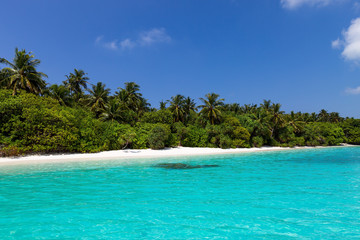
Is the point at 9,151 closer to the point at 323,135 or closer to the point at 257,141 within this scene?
the point at 257,141

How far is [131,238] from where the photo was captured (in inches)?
201

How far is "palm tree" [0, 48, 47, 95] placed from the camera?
31.4 meters

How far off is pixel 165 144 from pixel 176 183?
1155 inches

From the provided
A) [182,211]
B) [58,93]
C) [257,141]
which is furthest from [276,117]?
[182,211]

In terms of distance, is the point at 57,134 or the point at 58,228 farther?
the point at 57,134

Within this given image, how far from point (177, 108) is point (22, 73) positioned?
1196 inches

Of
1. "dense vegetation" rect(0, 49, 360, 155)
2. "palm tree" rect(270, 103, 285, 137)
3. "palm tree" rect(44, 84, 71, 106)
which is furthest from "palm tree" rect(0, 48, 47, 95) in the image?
"palm tree" rect(270, 103, 285, 137)

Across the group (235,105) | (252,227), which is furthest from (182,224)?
(235,105)

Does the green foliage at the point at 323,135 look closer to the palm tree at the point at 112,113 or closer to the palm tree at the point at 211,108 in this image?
the palm tree at the point at 211,108

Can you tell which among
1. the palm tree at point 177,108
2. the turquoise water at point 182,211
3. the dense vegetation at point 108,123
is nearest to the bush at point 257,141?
the dense vegetation at point 108,123

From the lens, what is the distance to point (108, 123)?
37031mm

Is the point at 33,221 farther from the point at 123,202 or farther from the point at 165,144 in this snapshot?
the point at 165,144

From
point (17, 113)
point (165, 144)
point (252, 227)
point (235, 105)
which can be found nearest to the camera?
point (252, 227)

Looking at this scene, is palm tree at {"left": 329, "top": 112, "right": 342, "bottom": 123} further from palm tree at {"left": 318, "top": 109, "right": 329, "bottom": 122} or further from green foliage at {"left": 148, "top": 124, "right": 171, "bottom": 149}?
green foliage at {"left": 148, "top": 124, "right": 171, "bottom": 149}
